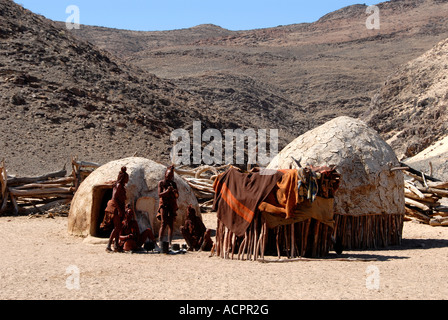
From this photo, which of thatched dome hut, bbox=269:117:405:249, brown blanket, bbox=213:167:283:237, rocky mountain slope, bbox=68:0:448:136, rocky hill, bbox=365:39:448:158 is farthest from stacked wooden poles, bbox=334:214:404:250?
rocky mountain slope, bbox=68:0:448:136

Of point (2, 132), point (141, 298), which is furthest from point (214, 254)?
point (2, 132)

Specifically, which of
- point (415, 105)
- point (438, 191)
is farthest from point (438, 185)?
point (415, 105)

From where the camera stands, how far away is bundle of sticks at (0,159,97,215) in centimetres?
1551

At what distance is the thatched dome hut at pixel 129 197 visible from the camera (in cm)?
1080

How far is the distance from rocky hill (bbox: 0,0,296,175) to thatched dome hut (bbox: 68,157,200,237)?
12681 mm

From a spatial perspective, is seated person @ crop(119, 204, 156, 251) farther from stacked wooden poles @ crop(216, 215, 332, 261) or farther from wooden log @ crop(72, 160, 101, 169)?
wooden log @ crop(72, 160, 101, 169)

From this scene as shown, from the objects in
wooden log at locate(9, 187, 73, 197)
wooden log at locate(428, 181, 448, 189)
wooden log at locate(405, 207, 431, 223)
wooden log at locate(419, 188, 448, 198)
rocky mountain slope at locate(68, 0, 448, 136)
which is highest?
rocky mountain slope at locate(68, 0, 448, 136)

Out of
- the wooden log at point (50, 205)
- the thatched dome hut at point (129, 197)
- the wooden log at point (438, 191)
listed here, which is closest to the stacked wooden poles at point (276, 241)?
the thatched dome hut at point (129, 197)

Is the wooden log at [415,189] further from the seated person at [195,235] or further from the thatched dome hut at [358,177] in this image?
the seated person at [195,235]

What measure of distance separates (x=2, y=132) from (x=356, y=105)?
3916 cm

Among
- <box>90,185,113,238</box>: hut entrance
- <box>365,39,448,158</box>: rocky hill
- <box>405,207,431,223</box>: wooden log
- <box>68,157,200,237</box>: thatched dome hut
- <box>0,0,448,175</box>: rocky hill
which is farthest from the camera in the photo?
<box>0,0,448,175</box>: rocky hill

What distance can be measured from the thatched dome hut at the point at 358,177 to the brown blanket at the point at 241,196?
111cm

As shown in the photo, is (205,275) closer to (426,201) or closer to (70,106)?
(426,201)
